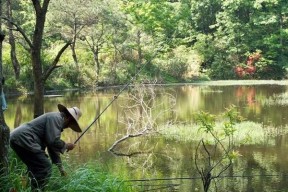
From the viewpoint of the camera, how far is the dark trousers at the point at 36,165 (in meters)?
4.64

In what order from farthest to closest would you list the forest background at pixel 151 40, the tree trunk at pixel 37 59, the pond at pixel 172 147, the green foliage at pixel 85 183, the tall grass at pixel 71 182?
the forest background at pixel 151 40, the pond at pixel 172 147, the tree trunk at pixel 37 59, the green foliage at pixel 85 183, the tall grass at pixel 71 182

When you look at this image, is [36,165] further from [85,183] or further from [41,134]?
[85,183]

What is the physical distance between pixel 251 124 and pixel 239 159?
3.74 metres

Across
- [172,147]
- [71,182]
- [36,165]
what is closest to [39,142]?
[36,165]

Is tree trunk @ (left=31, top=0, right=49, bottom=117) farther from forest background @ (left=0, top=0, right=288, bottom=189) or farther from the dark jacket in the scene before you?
forest background @ (left=0, top=0, right=288, bottom=189)

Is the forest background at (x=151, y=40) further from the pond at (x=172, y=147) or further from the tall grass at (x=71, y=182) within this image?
the tall grass at (x=71, y=182)

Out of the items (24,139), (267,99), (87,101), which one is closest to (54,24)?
(87,101)

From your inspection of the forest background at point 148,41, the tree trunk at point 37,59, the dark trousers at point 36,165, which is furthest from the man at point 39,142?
the forest background at point 148,41

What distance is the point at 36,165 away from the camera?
4.70 meters

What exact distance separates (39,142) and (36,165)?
23cm

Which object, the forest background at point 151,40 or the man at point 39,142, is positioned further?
the forest background at point 151,40

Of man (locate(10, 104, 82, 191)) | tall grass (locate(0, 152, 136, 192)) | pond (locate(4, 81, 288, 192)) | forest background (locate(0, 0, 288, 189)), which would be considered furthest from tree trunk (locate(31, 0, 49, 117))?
forest background (locate(0, 0, 288, 189))

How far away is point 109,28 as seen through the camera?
103 feet

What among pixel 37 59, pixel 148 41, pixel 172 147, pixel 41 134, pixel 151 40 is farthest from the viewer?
pixel 151 40
